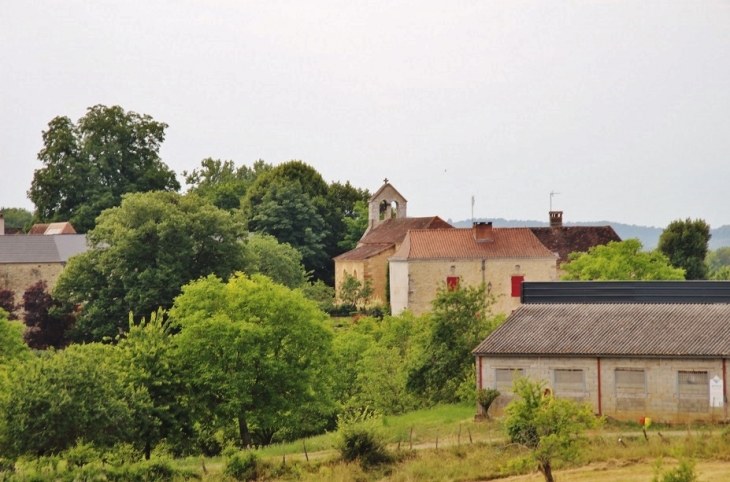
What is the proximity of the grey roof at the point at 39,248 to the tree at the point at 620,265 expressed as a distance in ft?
112

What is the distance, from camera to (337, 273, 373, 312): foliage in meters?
80.9

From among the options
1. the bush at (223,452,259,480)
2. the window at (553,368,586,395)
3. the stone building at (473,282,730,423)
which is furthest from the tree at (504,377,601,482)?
the bush at (223,452,259,480)

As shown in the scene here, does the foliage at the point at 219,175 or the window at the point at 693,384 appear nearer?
the window at the point at 693,384

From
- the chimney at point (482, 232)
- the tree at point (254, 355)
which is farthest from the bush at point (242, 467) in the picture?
the chimney at point (482, 232)

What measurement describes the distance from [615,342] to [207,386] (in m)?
13.8

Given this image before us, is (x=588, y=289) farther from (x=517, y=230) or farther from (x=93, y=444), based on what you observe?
(x=517, y=230)

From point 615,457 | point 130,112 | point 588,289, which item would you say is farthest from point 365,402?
point 130,112

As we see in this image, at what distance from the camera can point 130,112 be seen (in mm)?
99438

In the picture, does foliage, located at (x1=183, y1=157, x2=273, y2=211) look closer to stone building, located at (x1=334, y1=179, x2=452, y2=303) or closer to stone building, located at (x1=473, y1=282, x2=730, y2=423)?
stone building, located at (x1=334, y1=179, x2=452, y2=303)

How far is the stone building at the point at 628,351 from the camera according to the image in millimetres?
37000

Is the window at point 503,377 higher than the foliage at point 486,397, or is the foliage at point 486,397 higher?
the window at point 503,377

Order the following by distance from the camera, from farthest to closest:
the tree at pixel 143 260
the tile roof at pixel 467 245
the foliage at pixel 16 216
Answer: the foliage at pixel 16 216, the tile roof at pixel 467 245, the tree at pixel 143 260

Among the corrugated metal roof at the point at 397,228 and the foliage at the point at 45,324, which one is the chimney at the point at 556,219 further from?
the foliage at the point at 45,324

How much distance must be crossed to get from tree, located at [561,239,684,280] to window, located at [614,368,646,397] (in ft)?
79.6
